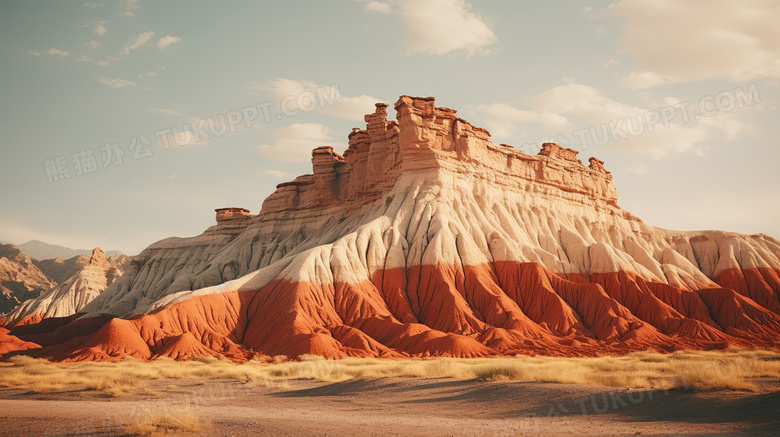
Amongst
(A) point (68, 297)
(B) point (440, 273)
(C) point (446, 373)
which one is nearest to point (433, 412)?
(C) point (446, 373)

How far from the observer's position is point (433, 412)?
17.0m

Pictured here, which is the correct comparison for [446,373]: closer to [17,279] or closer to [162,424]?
[162,424]

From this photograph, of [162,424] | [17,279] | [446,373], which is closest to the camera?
[162,424]

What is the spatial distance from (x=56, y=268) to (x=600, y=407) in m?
164

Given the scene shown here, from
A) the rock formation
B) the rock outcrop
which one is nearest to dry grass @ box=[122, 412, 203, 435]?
the rock outcrop

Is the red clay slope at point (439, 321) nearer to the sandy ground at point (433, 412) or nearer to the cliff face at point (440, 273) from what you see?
the cliff face at point (440, 273)

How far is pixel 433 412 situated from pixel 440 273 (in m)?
39.0

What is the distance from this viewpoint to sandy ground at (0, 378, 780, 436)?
13.6 meters

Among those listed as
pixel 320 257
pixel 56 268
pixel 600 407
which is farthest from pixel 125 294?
pixel 600 407

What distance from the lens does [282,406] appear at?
65.0ft

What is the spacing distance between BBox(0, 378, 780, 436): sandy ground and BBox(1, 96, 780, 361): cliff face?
21.5m

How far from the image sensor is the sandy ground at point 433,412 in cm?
1358

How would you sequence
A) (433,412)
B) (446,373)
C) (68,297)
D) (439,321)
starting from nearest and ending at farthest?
1. (433,412)
2. (446,373)
3. (439,321)
4. (68,297)

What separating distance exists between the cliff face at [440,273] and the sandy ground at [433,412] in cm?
2149
